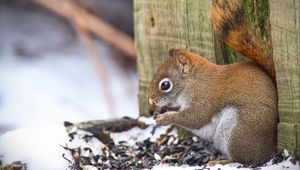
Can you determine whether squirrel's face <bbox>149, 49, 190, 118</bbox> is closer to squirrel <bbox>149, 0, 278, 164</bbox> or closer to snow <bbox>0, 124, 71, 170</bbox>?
squirrel <bbox>149, 0, 278, 164</bbox>

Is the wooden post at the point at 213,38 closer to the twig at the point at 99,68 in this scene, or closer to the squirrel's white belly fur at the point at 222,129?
the squirrel's white belly fur at the point at 222,129

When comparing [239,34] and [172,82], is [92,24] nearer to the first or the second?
[172,82]

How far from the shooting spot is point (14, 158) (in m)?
3.62

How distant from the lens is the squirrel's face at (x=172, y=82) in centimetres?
365

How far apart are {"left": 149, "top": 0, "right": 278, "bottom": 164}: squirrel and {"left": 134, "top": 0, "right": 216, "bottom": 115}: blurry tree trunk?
24 centimetres

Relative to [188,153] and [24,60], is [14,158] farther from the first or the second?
[24,60]

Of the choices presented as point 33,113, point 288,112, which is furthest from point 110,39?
point 288,112

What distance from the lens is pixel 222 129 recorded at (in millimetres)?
3508

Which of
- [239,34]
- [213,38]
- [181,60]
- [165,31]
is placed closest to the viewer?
[239,34]

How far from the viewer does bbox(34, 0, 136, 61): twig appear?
6789 millimetres

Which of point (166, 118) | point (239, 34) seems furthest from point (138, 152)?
point (239, 34)

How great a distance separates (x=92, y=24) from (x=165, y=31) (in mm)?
2810

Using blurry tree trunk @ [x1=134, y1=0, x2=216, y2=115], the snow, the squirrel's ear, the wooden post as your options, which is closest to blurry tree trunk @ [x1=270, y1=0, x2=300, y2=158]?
the wooden post

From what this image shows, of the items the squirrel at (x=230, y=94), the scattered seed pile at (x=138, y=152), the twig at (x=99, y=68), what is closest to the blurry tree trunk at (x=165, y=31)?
the squirrel at (x=230, y=94)
